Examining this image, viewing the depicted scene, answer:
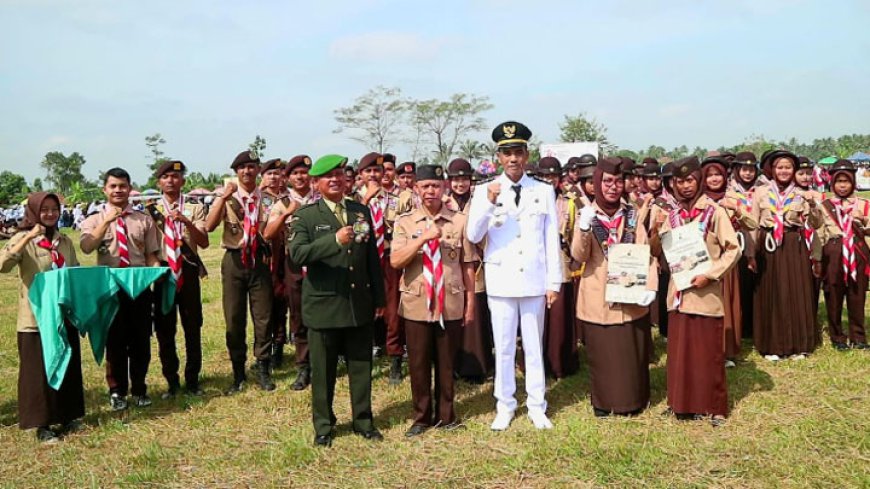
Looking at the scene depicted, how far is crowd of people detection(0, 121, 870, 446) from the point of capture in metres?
4.85

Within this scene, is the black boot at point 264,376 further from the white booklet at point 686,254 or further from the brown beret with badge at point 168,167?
the white booklet at point 686,254

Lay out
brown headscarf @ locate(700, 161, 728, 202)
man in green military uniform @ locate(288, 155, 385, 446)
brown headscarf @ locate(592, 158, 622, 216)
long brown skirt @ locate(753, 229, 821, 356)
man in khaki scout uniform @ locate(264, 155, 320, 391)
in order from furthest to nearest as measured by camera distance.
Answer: long brown skirt @ locate(753, 229, 821, 356)
man in khaki scout uniform @ locate(264, 155, 320, 391)
brown headscarf @ locate(700, 161, 728, 202)
brown headscarf @ locate(592, 158, 622, 216)
man in green military uniform @ locate(288, 155, 385, 446)

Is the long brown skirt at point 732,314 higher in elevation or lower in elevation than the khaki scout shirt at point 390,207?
lower

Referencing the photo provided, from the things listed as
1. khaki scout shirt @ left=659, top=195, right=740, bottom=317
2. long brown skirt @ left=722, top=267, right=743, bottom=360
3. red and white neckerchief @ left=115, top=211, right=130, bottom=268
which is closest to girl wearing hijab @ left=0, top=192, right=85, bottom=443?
red and white neckerchief @ left=115, top=211, right=130, bottom=268

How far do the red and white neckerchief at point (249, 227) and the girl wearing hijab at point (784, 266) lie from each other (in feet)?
17.3

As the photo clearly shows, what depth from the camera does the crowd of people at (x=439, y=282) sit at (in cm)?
485

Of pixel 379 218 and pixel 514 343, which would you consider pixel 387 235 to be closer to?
pixel 379 218

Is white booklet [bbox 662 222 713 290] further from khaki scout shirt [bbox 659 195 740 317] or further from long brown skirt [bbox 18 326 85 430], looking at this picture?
long brown skirt [bbox 18 326 85 430]

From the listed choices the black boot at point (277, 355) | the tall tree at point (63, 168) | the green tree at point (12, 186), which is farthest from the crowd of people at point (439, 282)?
the tall tree at point (63, 168)

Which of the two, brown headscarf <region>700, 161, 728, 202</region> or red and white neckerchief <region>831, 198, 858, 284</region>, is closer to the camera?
brown headscarf <region>700, 161, 728, 202</region>

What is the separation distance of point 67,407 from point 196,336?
4.15 feet

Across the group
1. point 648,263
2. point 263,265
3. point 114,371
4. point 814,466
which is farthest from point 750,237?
point 114,371

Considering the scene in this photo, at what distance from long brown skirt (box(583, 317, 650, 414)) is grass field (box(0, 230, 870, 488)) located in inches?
6.1

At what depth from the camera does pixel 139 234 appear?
5.93 meters
